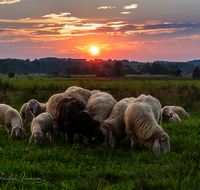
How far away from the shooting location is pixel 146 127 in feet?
20.7

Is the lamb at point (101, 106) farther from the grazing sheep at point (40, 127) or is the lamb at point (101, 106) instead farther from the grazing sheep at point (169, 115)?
the grazing sheep at point (169, 115)

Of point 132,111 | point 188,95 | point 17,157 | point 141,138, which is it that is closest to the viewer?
point 17,157

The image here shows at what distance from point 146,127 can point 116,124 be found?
A: 1149mm

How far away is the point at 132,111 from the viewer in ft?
22.4

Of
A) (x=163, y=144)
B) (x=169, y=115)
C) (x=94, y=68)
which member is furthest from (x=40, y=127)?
(x=94, y=68)

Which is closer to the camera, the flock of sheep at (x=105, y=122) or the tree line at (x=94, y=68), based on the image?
the flock of sheep at (x=105, y=122)

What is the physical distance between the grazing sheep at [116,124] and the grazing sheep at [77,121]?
0.89 ft

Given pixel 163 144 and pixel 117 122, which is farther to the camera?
pixel 117 122

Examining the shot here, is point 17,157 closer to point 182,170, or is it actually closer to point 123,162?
point 123,162

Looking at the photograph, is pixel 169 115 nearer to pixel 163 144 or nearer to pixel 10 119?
pixel 163 144

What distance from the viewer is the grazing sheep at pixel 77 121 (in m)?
6.48

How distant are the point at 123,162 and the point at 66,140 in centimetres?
285

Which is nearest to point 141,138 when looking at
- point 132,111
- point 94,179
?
point 132,111

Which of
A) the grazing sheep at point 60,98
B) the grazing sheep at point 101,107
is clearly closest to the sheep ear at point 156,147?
the grazing sheep at point 101,107
